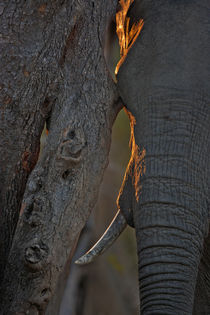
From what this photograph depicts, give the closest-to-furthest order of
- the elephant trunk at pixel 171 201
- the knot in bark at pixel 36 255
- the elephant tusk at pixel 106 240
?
the elephant trunk at pixel 171 201 < the knot in bark at pixel 36 255 < the elephant tusk at pixel 106 240

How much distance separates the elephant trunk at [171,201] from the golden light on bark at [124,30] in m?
Answer: 0.51

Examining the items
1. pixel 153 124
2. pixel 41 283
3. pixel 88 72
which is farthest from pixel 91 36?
pixel 41 283

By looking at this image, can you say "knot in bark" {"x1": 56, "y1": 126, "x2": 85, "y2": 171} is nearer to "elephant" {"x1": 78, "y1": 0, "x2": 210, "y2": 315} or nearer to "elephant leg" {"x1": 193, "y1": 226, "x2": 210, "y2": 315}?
"elephant" {"x1": 78, "y1": 0, "x2": 210, "y2": 315}

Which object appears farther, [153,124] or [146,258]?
[153,124]

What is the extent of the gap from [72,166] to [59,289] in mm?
859

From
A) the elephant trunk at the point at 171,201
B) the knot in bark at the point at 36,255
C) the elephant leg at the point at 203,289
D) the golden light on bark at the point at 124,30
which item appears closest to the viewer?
the elephant trunk at the point at 171,201

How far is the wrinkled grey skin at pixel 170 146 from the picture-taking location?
2.69 meters

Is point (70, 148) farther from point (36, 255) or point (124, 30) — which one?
point (124, 30)

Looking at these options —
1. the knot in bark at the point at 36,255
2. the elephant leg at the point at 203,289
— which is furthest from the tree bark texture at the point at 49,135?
the elephant leg at the point at 203,289

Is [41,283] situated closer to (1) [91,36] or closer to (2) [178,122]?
(2) [178,122]

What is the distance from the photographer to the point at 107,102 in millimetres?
3250

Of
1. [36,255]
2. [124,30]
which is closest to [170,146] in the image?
[36,255]

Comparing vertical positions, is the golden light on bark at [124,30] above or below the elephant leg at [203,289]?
above

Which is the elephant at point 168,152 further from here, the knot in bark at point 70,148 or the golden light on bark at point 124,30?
the knot in bark at point 70,148
